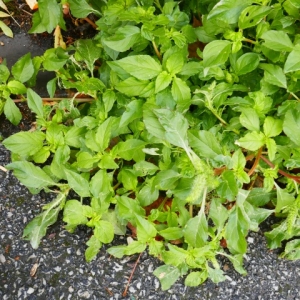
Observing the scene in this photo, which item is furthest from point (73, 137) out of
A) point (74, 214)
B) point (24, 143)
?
point (74, 214)

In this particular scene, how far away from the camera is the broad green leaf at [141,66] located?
163 cm

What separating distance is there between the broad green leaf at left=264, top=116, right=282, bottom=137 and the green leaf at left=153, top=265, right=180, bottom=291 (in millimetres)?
585

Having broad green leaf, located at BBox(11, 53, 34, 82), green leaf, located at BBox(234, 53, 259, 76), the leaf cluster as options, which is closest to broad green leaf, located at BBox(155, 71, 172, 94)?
the leaf cluster

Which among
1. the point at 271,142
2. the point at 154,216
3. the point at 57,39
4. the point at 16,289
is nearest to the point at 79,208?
the point at 154,216

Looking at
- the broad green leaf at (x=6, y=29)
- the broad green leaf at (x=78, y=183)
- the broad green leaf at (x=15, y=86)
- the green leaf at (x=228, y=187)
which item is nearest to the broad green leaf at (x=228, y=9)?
the green leaf at (x=228, y=187)

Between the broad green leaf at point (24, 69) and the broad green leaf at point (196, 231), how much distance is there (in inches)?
35.0

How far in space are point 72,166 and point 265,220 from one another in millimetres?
798

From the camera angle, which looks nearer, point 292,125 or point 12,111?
point 292,125

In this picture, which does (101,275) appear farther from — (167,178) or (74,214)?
(167,178)

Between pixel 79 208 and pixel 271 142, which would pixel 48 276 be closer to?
pixel 79 208

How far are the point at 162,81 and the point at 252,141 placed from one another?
368mm

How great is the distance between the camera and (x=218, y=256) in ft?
6.13

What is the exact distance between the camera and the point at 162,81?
5.41 feet

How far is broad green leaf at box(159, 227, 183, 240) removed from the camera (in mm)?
1676
